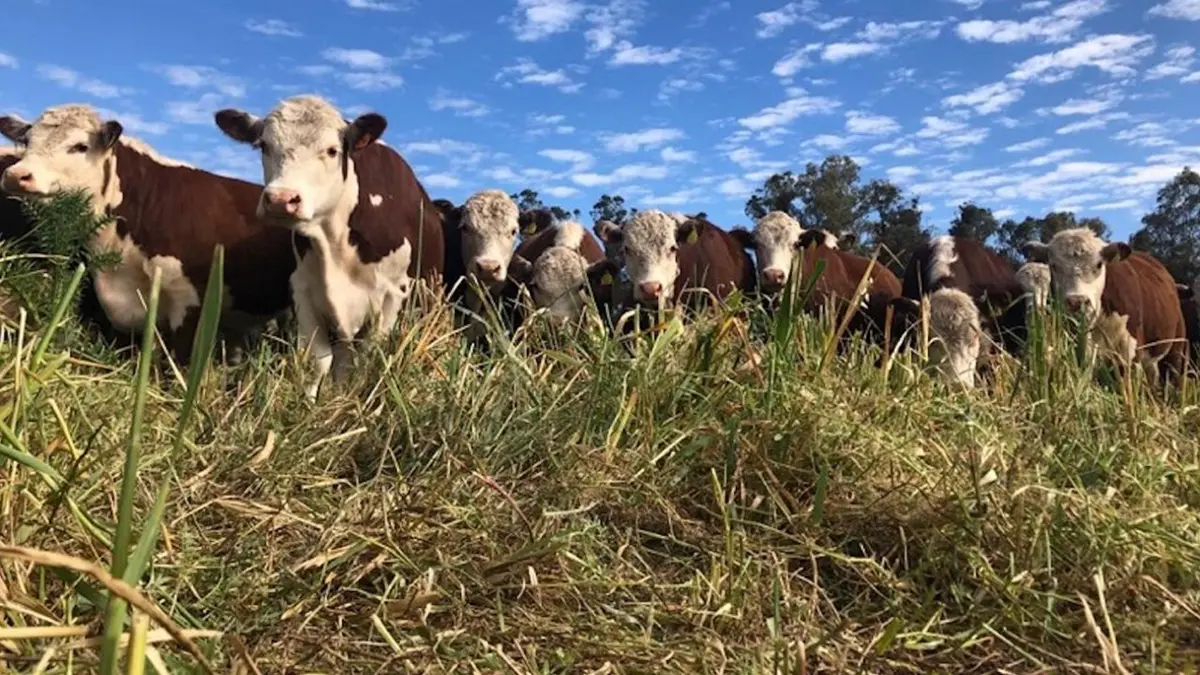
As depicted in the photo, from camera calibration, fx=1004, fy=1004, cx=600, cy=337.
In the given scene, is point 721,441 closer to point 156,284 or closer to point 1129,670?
point 1129,670

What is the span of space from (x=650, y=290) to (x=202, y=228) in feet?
9.46

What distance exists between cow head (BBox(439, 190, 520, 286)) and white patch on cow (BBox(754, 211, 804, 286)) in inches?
84.8

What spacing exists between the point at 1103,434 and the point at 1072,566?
96 cm

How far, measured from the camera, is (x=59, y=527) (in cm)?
208

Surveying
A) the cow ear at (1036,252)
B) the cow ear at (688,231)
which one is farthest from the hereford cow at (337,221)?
the cow ear at (1036,252)

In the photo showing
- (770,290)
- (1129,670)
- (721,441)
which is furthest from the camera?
(770,290)

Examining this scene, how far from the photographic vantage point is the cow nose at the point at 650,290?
22.6 ft

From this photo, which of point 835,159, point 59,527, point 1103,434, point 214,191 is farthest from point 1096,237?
point 835,159

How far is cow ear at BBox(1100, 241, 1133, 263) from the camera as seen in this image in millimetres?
8578

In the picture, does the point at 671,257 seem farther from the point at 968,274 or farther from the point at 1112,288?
the point at 1112,288

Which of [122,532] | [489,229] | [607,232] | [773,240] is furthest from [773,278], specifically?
[122,532]

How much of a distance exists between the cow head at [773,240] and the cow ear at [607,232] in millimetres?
1206

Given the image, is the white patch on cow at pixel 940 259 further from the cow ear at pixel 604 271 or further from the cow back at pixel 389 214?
the cow back at pixel 389 214

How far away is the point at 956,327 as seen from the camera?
20.6 feet
